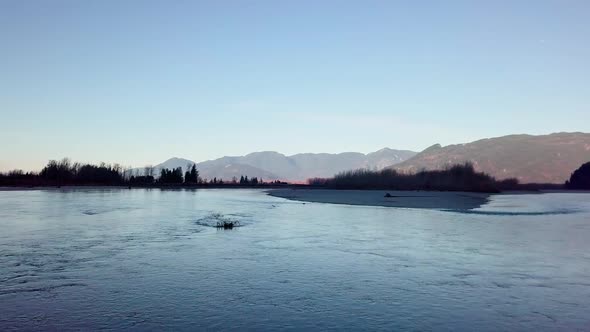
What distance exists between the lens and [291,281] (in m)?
14.0

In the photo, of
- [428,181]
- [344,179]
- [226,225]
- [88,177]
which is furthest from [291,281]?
[88,177]

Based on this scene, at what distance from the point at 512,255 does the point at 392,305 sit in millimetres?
10257

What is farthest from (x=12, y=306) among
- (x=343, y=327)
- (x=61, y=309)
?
(x=343, y=327)

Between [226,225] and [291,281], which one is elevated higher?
[226,225]

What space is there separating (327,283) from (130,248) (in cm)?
1031

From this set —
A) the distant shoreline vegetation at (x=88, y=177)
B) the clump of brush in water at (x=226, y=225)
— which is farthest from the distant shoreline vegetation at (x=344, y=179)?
the clump of brush in water at (x=226, y=225)

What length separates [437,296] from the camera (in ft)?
40.5

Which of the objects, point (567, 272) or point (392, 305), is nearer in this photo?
point (392, 305)

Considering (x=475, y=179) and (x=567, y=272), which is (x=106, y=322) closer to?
(x=567, y=272)

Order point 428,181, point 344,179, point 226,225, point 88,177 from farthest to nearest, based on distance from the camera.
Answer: point 88,177
point 344,179
point 428,181
point 226,225

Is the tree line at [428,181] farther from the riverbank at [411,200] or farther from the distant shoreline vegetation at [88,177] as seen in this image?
the distant shoreline vegetation at [88,177]

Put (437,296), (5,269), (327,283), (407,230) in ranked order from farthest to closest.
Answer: (407,230)
(5,269)
(327,283)
(437,296)

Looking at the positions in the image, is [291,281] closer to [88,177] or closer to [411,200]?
[411,200]

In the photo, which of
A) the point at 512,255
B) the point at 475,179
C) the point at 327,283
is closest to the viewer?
the point at 327,283
